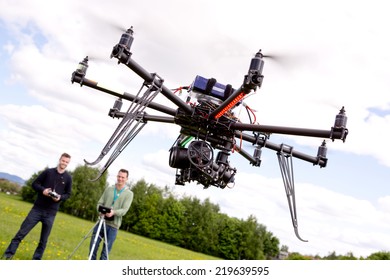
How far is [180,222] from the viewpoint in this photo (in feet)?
289

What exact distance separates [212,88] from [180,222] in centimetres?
8026

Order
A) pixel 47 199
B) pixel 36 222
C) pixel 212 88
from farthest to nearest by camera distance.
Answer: pixel 47 199, pixel 36 222, pixel 212 88

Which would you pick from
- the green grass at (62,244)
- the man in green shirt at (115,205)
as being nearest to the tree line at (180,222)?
the green grass at (62,244)

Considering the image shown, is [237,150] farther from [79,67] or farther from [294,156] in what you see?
[79,67]

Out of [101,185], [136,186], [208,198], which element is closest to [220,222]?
[208,198]

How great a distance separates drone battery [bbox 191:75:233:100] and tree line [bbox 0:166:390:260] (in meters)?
68.9

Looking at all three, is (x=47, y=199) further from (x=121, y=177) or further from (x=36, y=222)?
(x=121, y=177)

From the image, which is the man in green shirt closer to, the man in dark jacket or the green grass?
the green grass

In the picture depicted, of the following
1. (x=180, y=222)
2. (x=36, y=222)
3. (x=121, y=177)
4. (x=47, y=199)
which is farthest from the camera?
(x=180, y=222)

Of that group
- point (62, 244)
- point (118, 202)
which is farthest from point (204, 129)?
point (62, 244)

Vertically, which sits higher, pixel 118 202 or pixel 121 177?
pixel 121 177

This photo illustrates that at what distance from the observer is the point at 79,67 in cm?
969

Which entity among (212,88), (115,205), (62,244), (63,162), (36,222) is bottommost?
(62,244)

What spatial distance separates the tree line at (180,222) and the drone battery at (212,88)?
68868mm
